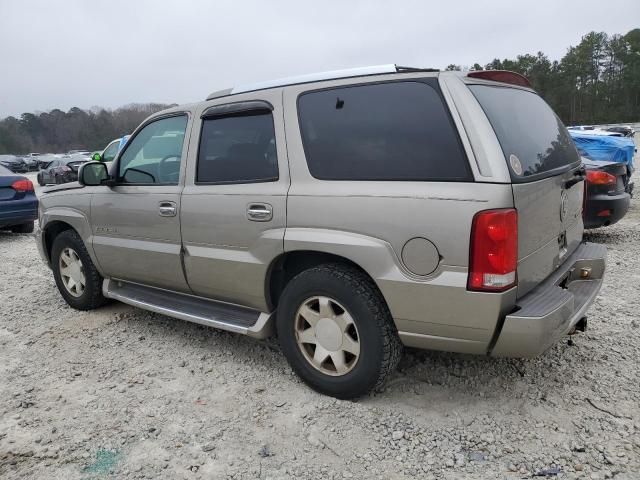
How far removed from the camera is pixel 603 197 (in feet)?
20.6

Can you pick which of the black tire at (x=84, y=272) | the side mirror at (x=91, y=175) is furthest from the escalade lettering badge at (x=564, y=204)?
the black tire at (x=84, y=272)

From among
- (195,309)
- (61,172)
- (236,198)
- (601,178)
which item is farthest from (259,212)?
(61,172)

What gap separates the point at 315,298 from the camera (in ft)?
9.53

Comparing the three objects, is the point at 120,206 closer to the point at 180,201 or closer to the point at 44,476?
the point at 180,201

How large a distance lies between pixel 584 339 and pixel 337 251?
87.0 inches

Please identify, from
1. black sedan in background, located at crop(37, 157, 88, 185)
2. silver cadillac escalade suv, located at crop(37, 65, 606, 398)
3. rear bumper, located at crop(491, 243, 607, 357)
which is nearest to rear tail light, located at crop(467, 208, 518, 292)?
silver cadillac escalade suv, located at crop(37, 65, 606, 398)

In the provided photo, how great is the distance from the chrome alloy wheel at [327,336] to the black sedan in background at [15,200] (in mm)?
7891

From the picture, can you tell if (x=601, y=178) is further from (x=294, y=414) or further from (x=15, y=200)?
(x=15, y=200)

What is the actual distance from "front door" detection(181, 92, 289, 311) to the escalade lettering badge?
5.42 feet

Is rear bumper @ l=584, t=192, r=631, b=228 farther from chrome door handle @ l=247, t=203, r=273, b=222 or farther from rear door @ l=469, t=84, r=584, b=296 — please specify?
chrome door handle @ l=247, t=203, r=273, b=222

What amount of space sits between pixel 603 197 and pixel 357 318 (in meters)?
5.02

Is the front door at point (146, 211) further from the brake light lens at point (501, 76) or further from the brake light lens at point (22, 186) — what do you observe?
the brake light lens at point (22, 186)

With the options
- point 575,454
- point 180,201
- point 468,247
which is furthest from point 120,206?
point 575,454

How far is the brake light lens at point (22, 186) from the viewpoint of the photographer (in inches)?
347
